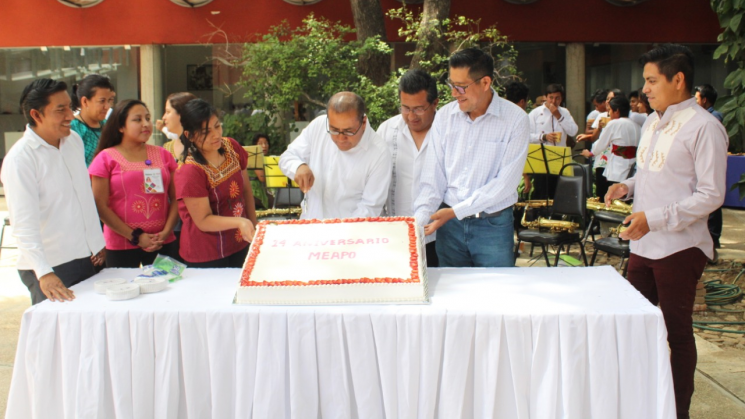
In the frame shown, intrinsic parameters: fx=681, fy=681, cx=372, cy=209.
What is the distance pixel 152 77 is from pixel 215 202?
32.1ft

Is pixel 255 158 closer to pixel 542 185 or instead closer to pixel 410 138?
pixel 542 185

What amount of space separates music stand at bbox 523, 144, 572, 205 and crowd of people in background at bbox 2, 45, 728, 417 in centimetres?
355

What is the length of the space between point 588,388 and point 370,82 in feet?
22.7

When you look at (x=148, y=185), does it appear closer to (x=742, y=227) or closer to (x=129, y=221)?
(x=129, y=221)

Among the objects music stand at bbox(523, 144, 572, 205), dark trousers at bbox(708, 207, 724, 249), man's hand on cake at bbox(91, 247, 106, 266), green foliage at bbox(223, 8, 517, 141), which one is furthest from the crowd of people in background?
green foliage at bbox(223, 8, 517, 141)

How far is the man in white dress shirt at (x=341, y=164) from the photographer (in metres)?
3.27

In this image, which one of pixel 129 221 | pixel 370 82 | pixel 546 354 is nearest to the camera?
pixel 546 354

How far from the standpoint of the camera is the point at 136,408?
8.75ft

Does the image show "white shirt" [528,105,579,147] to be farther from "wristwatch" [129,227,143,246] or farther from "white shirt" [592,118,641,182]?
"wristwatch" [129,227,143,246]

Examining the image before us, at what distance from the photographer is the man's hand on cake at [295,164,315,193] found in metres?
3.37

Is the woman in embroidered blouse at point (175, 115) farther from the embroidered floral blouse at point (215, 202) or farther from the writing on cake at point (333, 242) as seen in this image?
the writing on cake at point (333, 242)

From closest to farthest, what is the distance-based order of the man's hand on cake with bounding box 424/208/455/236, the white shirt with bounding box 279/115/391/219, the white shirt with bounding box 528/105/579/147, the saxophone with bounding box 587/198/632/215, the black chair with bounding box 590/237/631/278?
the man's hand on cake with bounding box 424/208/455/236 → the white shirt with bounding box 279/115/391/219 → the black chair with bounding box 590/237/631/278 → the saxophone with bounding box 587/198/632/215 → the white shirt with bounding box 528/105/579/147

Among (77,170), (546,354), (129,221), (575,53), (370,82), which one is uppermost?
(575,53)

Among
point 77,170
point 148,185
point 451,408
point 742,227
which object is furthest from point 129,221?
point 742,227
